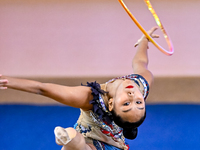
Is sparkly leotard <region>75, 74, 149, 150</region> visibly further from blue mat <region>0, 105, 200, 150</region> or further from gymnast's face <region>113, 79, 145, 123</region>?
blue mat <region>0, 105, 200, 150</region>

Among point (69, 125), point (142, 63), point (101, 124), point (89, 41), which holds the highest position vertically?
point (89, 41)

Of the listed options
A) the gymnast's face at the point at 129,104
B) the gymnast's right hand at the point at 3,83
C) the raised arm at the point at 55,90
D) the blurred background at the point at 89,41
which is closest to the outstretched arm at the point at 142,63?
the gymnast's face at the point at 129,104

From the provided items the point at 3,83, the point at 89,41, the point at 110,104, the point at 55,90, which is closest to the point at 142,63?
the point at 110,104

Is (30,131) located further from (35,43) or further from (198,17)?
(198,17)

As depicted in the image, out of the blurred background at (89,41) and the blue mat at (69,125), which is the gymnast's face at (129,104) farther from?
the blurred background at (89,41)

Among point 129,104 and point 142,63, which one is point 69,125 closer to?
point 142,63

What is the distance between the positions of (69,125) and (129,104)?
1195 millimetres

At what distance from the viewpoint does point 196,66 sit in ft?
10.9

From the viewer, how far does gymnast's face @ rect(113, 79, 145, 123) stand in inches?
63.3

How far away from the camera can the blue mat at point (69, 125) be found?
2.43 metres

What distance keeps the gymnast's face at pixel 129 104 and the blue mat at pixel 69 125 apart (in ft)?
2.75

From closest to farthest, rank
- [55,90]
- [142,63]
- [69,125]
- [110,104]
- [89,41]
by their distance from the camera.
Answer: [55,90]
[110,104]
[142,63]
[69,125]
[89,41]

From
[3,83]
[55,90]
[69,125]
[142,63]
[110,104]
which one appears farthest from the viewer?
[69,125]

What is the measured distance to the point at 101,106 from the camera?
66.2 inches
